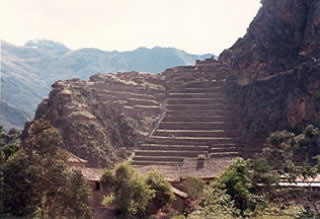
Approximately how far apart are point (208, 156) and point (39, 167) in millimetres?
32913

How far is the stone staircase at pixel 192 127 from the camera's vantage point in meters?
57.2

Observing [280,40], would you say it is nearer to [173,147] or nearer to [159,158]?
[173,147]

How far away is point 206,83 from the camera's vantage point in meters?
79.2

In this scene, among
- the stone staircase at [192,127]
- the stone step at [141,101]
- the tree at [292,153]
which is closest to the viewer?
the tree at [292,153]

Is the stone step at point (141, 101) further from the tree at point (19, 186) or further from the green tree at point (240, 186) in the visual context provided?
the tree at point (19, 186)

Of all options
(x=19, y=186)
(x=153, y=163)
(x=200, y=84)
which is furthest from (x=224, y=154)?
(x=19, y=186)

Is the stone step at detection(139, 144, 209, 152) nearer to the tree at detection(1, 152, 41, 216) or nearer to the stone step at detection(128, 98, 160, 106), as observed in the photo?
the stone step at detection(128, 98, 160, 106)

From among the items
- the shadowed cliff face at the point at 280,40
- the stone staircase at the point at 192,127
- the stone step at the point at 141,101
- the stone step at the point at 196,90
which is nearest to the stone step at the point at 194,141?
the stone staircase at the point at 192,127

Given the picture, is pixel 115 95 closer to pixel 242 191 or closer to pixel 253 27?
pixel 253 27

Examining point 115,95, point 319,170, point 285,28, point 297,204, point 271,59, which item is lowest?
point 297,204

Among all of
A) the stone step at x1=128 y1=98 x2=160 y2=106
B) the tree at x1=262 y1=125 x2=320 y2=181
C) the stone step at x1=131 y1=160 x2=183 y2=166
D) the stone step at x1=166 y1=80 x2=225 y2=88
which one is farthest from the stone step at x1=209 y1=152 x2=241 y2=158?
the stone step at x1=166 y1=80 x2=225 y2=88

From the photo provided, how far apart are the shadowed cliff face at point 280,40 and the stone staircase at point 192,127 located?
24.3 ft

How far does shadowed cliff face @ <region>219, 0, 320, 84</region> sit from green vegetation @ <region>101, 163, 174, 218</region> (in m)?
35.6

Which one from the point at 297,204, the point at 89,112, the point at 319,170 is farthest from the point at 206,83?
the point at 319,170
